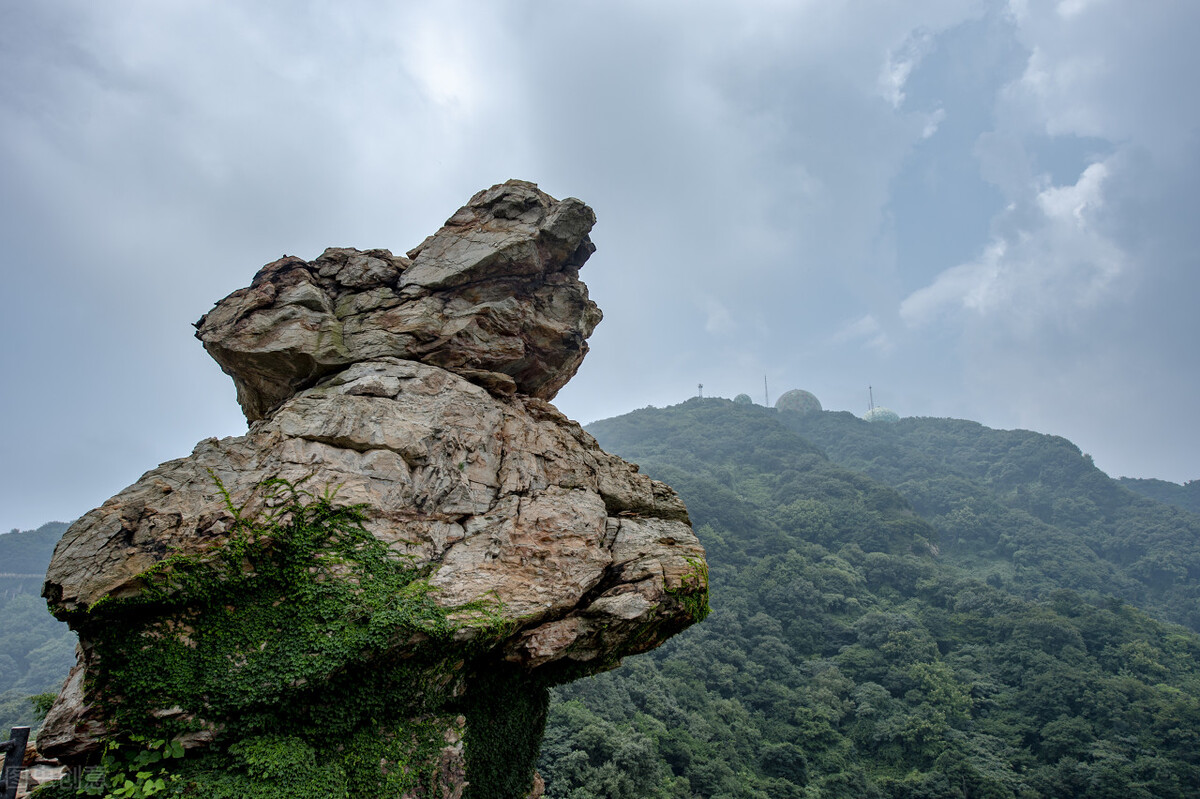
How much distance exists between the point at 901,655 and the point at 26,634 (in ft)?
360

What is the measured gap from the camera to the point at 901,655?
45.2 meters

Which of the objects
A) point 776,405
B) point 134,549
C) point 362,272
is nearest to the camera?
point 134,549

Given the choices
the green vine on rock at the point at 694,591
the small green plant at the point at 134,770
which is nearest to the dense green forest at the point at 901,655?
the green vine on rock at the point at 694,591

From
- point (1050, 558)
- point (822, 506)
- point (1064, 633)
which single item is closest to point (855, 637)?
point (1064, 633)

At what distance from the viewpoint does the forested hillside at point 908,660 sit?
104 feet

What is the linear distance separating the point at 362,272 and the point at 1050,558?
83.4m

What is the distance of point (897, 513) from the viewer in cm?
7319

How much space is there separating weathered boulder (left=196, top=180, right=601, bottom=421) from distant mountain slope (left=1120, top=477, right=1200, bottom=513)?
453 ft

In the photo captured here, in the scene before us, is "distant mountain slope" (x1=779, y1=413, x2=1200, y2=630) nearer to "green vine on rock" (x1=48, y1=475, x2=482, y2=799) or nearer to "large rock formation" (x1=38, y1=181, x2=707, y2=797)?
"large rock formation" (x1=38, y1=181, x2=707, y2=797)

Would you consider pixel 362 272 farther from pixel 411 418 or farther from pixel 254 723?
pixel 254 723

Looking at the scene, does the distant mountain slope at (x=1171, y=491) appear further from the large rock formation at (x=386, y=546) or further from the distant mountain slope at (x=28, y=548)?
the distant mountain slope at (x=28, y=548)

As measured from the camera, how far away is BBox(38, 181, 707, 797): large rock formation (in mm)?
8297

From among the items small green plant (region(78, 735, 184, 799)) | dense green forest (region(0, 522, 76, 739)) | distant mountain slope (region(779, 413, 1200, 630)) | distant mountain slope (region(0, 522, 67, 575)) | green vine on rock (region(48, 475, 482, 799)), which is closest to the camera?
small green plant (region(78, 735, 184, 799))

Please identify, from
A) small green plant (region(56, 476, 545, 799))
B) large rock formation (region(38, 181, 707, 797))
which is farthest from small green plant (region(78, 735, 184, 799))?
large rock formation (region(38, 181, 707, 797))
